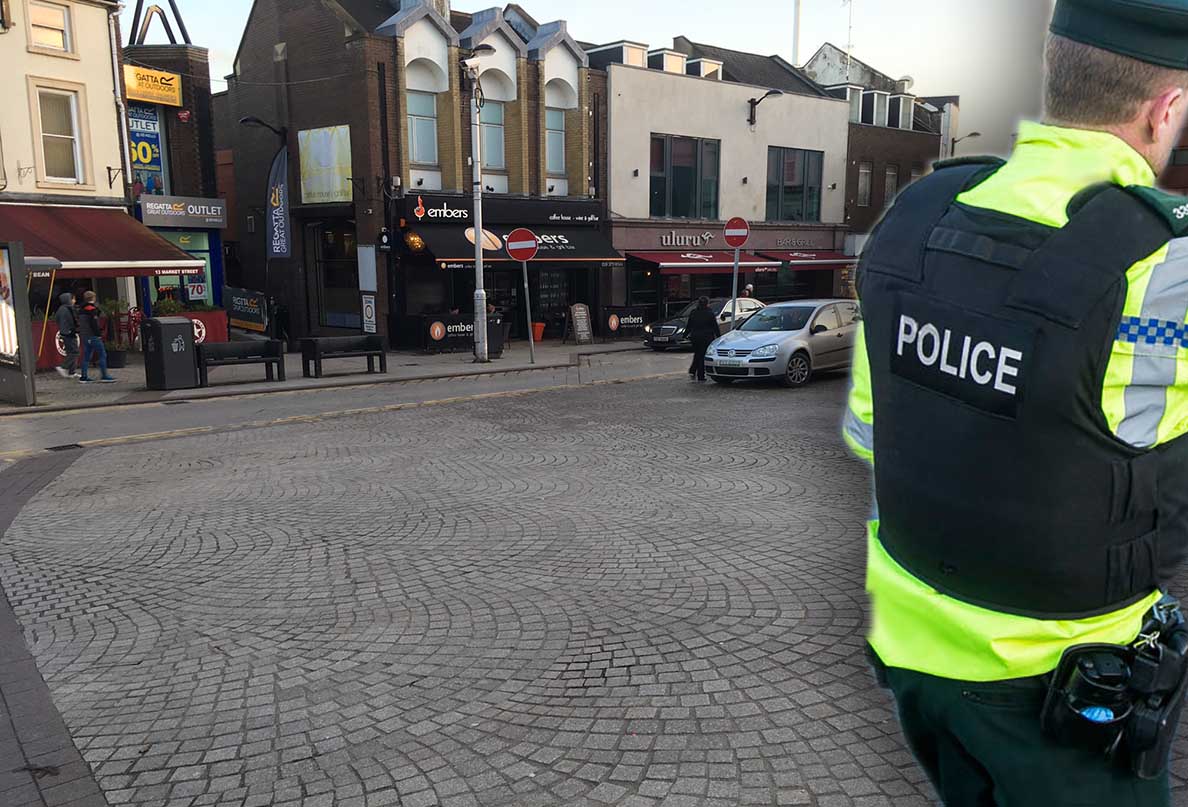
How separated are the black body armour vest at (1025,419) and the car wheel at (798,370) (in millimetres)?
13657

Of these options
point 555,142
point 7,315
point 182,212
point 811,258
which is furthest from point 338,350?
point 811,258

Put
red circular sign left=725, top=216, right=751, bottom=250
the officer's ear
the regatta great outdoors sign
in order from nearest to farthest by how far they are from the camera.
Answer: the officer's ear → red circular sign left=725, top=216, right=751, bottom=250 → the regatta great outdoors sign

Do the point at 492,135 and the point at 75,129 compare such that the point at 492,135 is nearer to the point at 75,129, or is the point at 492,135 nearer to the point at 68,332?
the point at 75,129

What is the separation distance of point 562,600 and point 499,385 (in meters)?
11.4

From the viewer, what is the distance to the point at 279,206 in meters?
26.5

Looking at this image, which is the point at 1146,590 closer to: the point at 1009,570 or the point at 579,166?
the point at 1009,570

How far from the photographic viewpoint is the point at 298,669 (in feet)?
13.8

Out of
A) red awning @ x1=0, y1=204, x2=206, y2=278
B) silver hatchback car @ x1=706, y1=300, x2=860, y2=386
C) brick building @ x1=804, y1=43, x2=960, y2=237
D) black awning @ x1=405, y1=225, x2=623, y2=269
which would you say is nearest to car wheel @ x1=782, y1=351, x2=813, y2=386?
silver hatchback car @ x1=706, y1=300, x2=860, y2=386

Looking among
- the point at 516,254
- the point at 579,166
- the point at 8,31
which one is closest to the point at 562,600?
the point at 516,254

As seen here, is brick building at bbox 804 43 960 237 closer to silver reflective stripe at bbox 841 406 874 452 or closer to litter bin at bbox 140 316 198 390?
litter bin at bbox 140 316 198 390

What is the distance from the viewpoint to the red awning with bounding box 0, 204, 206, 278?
18.0m

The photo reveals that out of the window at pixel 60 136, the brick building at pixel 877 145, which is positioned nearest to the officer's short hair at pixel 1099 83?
the window at pixel 60 136

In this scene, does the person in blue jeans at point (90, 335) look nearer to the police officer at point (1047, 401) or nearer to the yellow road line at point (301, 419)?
the yellow road line at point (301, 419)

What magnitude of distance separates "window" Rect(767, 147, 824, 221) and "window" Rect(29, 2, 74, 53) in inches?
882
